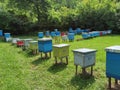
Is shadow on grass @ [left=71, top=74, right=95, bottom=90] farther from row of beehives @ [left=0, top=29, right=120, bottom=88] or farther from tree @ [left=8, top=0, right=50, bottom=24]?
tree @ [left=8, top=0, right=50, bottom=24]

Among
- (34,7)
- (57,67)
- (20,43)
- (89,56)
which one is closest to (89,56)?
(89,56)

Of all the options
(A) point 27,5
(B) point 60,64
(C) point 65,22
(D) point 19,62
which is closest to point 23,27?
(A) point 27,5

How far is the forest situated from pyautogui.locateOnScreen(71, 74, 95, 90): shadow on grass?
63.9 ft

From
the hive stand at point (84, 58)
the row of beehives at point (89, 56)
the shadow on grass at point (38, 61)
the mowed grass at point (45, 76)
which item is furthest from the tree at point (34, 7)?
the hive stand at point (84, 58)

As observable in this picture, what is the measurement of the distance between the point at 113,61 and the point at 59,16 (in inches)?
959

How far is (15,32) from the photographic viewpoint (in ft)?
89.6

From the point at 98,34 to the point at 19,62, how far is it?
13.4 meters

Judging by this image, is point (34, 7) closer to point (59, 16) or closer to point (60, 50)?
point (59, 16)

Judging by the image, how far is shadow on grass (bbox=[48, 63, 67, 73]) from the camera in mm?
9325

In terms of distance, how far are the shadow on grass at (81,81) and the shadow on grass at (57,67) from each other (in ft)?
4.11

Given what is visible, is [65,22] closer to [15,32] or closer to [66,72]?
[15,32]

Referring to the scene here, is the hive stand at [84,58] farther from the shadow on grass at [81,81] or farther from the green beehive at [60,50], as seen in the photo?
the green beehive at [60,50]

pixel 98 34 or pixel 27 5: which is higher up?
pixel 27 5

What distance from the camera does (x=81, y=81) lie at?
773 cm
